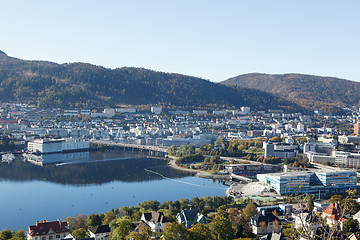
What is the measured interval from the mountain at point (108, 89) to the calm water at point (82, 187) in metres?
21.7

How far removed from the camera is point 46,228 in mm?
8891

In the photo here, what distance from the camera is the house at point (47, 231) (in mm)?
8734

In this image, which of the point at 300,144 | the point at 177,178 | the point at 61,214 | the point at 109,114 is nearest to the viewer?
the point at 61,214

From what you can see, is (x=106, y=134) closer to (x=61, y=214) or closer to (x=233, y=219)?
(x=61, y=214)

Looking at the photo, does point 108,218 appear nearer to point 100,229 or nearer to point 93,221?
point 93,221

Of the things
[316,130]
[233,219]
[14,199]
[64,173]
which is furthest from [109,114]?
[233,219]

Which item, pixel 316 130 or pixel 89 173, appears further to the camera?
pixel 316 130

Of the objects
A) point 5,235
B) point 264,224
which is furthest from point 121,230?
point 264,224

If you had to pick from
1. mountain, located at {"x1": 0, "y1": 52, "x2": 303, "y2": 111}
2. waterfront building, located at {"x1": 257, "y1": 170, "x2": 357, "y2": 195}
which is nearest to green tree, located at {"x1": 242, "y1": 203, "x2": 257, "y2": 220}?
waterfront building, located at {"x1": 257, "y1": 170, "x2": 357, "y2": 195}

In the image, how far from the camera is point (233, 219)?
367 inches

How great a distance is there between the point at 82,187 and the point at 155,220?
717cm

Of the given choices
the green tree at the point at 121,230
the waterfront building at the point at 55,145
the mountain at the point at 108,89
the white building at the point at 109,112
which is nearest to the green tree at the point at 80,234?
the green tree at the point at 121,230

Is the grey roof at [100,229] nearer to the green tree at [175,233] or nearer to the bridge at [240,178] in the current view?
the green tree at [175,233]

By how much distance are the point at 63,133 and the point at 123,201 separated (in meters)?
19.2
